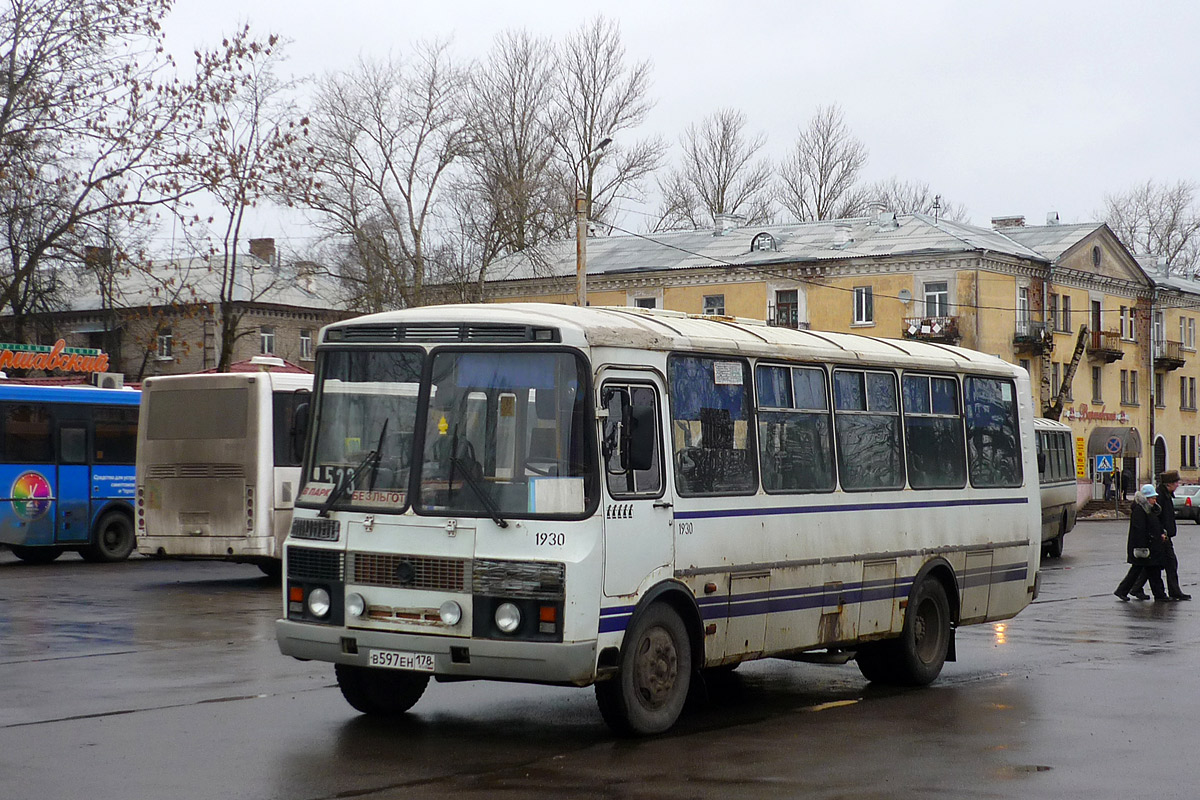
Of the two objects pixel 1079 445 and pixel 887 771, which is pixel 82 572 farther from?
pixel 1079 445

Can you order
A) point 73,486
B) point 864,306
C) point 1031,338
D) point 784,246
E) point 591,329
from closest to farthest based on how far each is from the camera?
point 591,329 < point 73,486 < point 864,306 < point 1031,338 < point 784,246

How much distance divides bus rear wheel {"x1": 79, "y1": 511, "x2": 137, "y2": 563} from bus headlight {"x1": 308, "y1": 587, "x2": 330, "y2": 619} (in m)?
17.9

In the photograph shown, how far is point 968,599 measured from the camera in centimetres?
1330

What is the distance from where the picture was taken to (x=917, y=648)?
1267 centimetres

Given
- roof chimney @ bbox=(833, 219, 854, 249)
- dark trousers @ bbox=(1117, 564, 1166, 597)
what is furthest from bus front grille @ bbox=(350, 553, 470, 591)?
roof chimney @ bbox=(833, 219, 854, 249)

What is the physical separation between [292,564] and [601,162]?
55.6 m

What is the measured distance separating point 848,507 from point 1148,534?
1091cm

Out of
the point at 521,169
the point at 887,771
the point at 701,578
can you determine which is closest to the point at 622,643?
the point at 701,578

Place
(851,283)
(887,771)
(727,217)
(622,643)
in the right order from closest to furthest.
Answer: (887,771), (622,643), (851,283), (727,217)

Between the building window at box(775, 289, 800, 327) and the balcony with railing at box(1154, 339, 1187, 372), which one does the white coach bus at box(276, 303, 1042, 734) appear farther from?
the balcony with railing at box(1154, 339, 1187, 372)

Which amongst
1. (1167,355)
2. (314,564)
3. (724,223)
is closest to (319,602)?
(314,564)

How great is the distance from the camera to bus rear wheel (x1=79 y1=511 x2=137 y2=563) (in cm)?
2664

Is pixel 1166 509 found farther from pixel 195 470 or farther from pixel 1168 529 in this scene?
pixel 195 470

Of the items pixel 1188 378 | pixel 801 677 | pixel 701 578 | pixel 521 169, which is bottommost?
pixel 801 677
